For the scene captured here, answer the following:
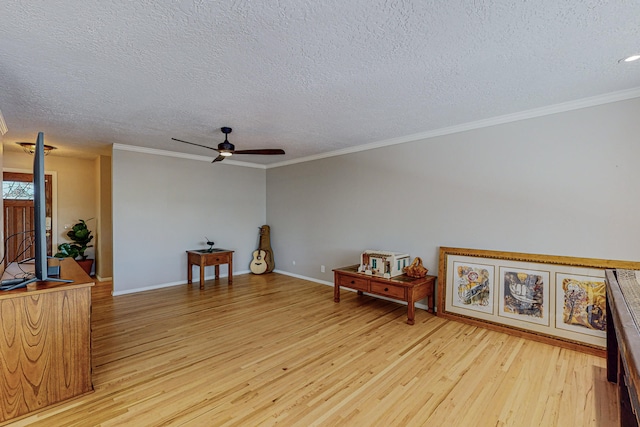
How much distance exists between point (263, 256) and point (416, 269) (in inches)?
140

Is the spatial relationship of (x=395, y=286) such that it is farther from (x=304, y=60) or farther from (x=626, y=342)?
(x=304, y=60)

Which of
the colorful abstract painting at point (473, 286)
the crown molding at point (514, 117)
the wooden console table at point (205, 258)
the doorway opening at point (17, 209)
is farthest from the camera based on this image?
the doorway opening at point (17, 209)

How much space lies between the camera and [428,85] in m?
2.57

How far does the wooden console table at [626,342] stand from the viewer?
996mm

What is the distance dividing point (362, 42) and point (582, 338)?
344 centimetres

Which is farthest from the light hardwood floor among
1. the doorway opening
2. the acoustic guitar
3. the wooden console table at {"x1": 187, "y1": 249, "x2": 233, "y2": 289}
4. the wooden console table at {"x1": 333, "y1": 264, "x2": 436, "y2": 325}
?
the doorway opening

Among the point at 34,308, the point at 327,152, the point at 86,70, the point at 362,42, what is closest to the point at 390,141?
the point at 327,152

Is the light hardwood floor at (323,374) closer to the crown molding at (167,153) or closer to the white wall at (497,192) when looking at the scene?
the white wall at (497,192)

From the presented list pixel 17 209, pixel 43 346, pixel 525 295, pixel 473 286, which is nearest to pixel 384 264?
pixel 473 286

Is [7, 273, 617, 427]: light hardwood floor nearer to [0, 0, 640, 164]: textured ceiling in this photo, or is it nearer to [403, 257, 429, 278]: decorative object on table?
[403, 257, 429, 278]: decorative object on table

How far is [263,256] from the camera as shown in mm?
6383

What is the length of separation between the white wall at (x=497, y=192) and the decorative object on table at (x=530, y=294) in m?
0.13

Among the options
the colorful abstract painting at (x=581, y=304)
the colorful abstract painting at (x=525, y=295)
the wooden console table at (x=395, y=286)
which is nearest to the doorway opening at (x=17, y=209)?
the wooden console table at (x=395, y=286)

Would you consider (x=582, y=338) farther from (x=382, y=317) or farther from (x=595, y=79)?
(x=595, y=79)
